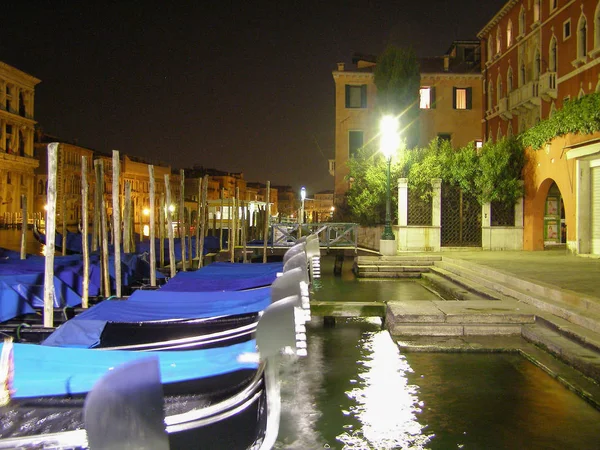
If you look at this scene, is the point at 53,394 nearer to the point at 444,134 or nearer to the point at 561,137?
the point at 561,137

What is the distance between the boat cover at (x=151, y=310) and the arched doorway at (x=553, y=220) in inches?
523

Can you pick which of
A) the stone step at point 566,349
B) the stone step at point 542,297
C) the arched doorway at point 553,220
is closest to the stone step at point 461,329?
the stone step at point 566,349

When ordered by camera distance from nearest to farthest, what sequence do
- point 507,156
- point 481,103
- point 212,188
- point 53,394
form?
point 53,394 → point 507,156 → point 481,103 → point 212,188

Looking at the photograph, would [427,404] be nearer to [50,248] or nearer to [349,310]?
[349,310]

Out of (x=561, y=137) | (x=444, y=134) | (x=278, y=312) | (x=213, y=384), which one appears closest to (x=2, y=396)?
(x=213, y=384)

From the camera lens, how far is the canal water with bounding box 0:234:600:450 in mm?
4328

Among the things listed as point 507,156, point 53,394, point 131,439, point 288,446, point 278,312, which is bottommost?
point 288,446

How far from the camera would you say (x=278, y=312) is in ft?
11.0

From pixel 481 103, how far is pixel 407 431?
3123 centimetres

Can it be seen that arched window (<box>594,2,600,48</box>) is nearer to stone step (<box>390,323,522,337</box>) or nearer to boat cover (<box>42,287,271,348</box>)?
stone step (<box>390,323,522,337</box>)

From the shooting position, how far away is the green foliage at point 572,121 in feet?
41.5

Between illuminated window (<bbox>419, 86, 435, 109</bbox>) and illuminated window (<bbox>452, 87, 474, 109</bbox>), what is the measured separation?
4.07 feet

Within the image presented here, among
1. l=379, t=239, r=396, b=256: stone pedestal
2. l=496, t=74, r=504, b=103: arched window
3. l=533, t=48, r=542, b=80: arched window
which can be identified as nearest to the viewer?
l=379, t=239, r=396, b=256: stone pedestal

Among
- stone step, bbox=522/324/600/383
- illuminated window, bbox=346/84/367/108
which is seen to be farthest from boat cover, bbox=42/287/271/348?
illuminated window, bbox=346/84/367/108
